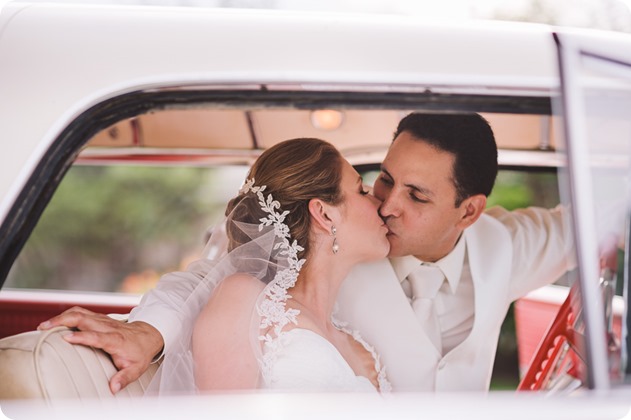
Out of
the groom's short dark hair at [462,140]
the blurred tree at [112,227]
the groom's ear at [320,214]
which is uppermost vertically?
the groom's short dark hair at [462,140]

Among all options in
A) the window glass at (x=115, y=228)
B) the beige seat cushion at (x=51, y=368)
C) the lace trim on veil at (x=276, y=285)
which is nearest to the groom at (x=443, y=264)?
the lace trim on veil at (x=276, y=285)

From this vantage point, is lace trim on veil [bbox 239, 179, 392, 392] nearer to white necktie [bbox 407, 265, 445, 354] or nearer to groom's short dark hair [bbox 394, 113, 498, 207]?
white necktie [bbox 407, 265, 445, 354]

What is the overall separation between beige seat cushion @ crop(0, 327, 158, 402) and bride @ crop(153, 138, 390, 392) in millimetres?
268

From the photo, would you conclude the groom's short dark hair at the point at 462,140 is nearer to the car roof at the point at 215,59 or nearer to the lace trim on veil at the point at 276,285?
the lace trim on veil at the point at 276,285

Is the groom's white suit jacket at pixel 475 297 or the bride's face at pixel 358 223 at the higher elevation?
the bride's face at pixel 358 223

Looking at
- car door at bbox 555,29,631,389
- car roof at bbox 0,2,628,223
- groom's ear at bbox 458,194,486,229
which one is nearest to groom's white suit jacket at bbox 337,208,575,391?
groom's ear at bbox 458,194,486,229

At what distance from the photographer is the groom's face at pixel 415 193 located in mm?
2596

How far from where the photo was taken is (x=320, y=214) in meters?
2.40

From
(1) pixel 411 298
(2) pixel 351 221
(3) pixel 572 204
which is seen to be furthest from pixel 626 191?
(1) pixel 411 298

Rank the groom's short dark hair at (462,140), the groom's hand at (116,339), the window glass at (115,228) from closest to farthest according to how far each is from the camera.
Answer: the groom's hand at (116,339), the groom's short dark hair at (462,140), the window glass at (115,228)

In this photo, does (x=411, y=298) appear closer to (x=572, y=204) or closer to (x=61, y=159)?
(x=572, y=204)

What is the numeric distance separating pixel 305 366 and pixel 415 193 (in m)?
0.85

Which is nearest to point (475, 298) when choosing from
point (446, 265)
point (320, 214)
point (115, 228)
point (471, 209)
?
point (446, 265)

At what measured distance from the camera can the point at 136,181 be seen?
1105 cm
